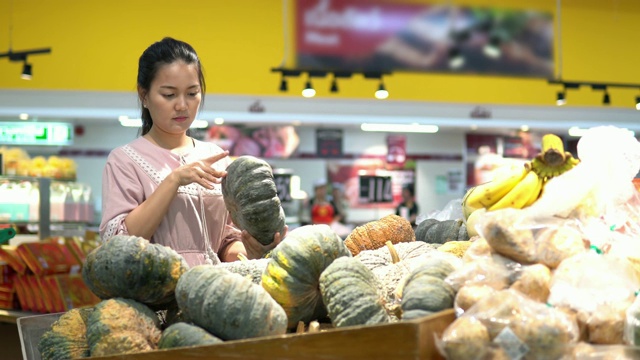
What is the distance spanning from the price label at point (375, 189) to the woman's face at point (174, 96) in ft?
24.1

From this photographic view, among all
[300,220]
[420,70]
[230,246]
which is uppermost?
[420,70]

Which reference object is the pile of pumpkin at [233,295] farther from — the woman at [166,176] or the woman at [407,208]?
the woman at [407,208]

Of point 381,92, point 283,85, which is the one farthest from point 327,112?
point 283,85

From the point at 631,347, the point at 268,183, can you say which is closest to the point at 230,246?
the point at 268,183

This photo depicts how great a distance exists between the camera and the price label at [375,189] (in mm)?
9656

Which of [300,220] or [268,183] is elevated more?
[268,183]

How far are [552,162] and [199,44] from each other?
7.77 metres

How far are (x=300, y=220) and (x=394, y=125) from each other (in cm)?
174

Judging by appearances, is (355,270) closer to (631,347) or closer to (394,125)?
(631,347)

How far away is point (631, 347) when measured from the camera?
130 centimetres

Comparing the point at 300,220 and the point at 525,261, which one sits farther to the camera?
the point at 300,220

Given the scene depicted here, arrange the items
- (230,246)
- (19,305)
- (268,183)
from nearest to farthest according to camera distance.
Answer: (268,183)
(230,246)
(19,305)

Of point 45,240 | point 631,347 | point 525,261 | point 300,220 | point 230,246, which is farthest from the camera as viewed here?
point 300,220

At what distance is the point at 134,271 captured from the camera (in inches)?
64.0
